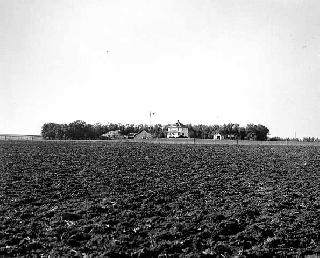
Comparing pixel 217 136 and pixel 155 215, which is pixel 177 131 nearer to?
pixel 217 136

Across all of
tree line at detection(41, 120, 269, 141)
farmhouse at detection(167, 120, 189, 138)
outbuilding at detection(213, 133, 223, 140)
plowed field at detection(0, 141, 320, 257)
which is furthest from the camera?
farmhouse at detection(167, 120, 189, 138)

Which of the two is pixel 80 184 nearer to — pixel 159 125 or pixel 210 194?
pixel 210 194

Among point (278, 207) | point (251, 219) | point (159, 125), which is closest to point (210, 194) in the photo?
point (278, 207)

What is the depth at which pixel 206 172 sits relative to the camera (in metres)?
24.8

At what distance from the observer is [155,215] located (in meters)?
13.1

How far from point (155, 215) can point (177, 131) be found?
161 m

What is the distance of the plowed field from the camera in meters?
9.80

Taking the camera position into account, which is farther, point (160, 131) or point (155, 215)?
point (160, 131)

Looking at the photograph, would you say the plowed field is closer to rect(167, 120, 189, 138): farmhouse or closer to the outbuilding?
the outbuilding

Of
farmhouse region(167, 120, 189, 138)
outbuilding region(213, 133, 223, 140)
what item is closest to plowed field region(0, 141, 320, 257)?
outbuilding region(213, 133, 223, 140)

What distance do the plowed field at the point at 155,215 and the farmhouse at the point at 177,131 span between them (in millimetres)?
147247

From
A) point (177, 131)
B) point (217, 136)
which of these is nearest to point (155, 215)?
point (217, 136)

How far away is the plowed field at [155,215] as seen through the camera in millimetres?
9797

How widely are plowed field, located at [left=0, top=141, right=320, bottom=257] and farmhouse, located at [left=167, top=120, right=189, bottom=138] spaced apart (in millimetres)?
147247
